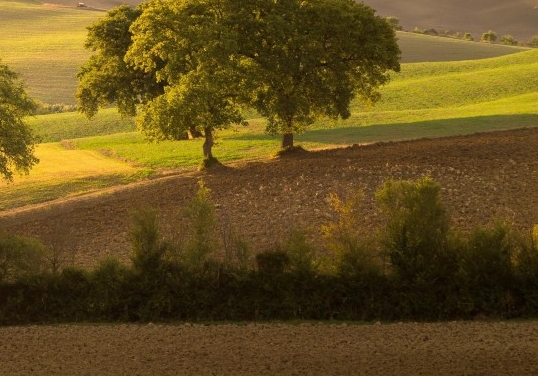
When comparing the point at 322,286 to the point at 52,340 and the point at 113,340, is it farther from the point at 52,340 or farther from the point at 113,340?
the point at 52,340

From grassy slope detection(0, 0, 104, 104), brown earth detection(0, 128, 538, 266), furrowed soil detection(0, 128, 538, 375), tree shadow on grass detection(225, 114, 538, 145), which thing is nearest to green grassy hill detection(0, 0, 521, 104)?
grassy slope detection(0, 0, 104, 104)

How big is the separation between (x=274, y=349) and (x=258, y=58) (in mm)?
23162

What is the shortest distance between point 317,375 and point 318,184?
1927cm

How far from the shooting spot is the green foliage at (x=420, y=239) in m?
21.8

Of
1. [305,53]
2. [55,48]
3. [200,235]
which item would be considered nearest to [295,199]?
[305,53]

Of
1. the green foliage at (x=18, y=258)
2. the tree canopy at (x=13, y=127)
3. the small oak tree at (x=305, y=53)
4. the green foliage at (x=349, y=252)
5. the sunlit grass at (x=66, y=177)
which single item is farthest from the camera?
the sunlit grass at (x=66, y=177)

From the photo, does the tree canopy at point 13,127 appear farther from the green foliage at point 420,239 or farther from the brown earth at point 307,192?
the green foliage at point 420,239

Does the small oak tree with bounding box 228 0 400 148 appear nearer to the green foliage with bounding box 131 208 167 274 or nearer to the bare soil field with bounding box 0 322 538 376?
the green foliage with bounding box 131 208 167 274

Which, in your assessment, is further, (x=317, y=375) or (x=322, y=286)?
(x=322, y=286)

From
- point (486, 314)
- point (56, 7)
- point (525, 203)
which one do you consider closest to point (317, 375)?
point (486, 314)

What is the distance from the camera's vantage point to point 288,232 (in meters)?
30.6

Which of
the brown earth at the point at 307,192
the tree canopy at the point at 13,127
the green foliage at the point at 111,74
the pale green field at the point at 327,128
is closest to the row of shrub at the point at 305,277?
the brown earth at the point at 307,192

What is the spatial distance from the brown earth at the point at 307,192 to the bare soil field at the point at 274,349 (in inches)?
330

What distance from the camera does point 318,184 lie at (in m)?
36.0
